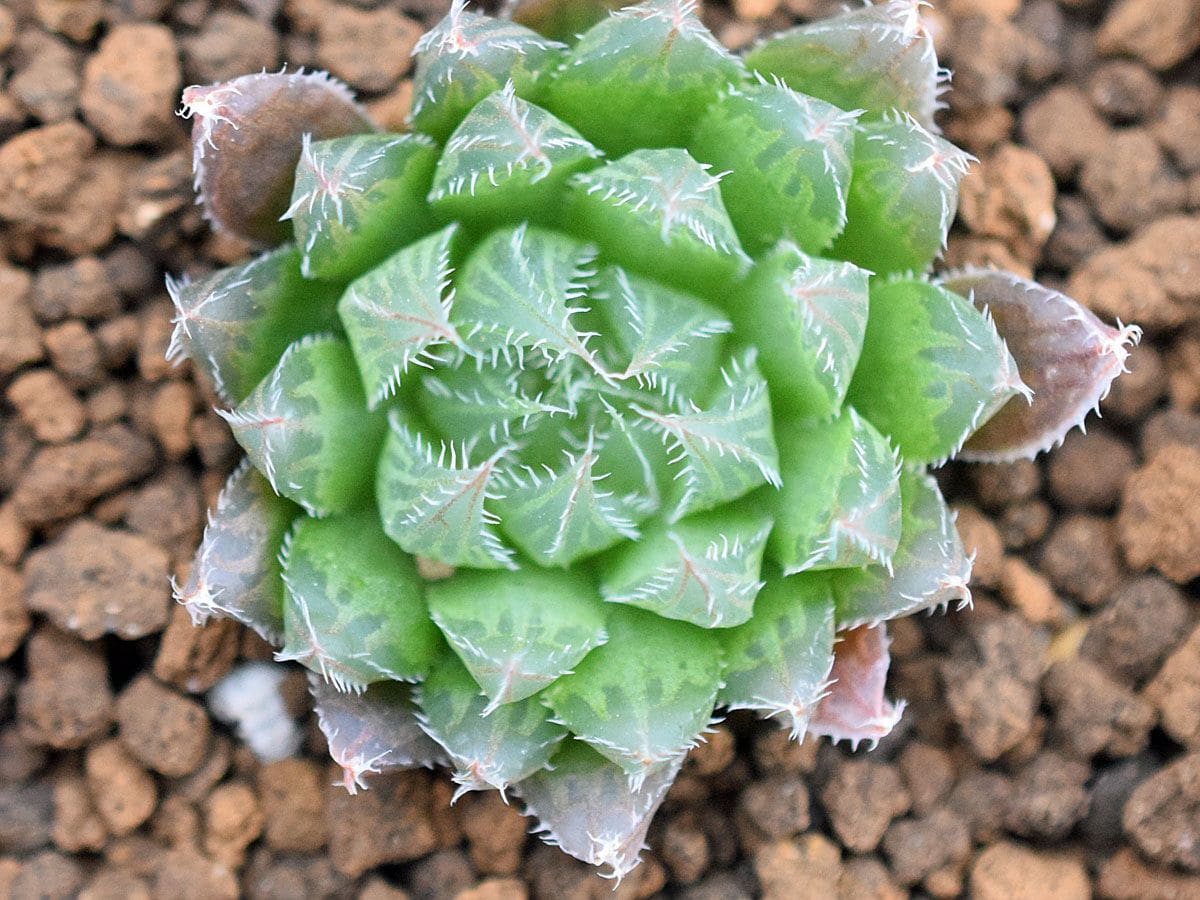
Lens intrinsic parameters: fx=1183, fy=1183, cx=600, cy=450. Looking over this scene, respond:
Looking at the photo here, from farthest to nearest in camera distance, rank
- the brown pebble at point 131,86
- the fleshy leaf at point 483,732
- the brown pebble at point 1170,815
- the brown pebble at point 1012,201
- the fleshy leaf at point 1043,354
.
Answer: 1. the brown pebble at point 1012,201
2. the brown pebble at point 131,86
3. the brown pebble at point 1170,815
4. the fleshy leaf at point 1043,354
5. the fleshy leaf at point 483,732

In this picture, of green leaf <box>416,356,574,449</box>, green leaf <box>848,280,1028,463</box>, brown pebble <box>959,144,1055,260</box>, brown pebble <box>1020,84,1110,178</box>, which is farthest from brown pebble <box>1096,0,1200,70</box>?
green leaf <box>416,356,574,449</box>

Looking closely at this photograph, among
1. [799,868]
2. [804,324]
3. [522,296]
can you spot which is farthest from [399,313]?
[799,868]

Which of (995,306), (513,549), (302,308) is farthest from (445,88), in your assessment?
(995,306)

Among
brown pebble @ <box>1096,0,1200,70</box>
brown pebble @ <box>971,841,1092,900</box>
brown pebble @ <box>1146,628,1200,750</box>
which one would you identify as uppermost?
brown pebble @ <box>1096,0,1200,70</box>

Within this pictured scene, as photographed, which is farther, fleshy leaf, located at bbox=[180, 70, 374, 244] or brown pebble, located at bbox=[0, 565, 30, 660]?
brown pebble, located at bbox=[0, 565, 30, 660]

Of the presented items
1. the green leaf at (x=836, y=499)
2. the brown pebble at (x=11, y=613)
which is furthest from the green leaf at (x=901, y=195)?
the brown pebble at (x=11, y=613)

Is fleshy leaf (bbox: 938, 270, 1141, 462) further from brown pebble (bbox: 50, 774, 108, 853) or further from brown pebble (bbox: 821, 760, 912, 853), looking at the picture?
brown pebble (bbox: 50, 774, 108, 853)

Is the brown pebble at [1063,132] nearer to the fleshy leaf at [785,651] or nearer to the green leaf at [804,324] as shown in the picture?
the green leaf at [804,324]
